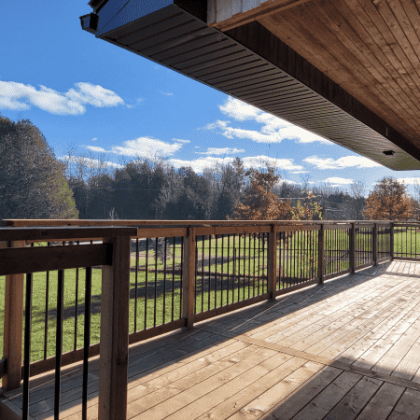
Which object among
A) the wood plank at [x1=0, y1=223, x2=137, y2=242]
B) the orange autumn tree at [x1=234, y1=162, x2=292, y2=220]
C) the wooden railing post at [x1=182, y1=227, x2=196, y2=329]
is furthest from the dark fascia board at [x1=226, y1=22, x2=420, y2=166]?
the orange autumn tree at [x1=234, y1=162, x2=292, y2=220]

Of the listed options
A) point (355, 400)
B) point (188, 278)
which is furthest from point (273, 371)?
point (188, 278)

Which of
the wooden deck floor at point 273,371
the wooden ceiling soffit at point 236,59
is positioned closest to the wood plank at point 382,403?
the wooden deck floor at point 273,371

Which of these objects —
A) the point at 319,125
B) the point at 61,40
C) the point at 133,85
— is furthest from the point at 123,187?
the point at 133,85

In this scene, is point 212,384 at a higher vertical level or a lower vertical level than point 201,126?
lower

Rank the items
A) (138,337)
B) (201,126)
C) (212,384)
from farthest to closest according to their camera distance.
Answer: (201,126) → (138,337) → (212,384)

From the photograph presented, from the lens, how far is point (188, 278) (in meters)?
3.49

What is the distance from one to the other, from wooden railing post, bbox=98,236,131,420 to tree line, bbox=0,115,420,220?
15932 mm

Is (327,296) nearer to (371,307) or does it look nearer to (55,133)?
(371,307)

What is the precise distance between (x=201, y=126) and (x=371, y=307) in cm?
12744

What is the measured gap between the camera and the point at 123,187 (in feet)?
149

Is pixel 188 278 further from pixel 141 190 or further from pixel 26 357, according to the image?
pixel 141 190

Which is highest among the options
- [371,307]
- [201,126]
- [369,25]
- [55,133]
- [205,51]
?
[201,126]

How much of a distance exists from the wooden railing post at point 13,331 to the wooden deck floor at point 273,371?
12 cm

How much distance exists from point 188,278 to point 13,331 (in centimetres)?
166
